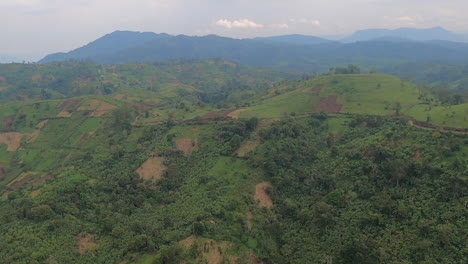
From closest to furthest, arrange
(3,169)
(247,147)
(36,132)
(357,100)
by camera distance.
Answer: (247,147), (3,169), (357,100), (36,132)

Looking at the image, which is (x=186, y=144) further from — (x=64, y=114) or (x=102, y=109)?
(x=64, y=114)

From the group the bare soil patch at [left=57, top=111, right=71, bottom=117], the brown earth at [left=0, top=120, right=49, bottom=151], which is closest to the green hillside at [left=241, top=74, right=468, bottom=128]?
the bare soil patch at [left=57, top=111, right=71, bottom=117]

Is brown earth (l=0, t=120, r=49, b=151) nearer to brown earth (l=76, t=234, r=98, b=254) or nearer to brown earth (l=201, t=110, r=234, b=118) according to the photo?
brown earth (l=201, t=110, r=234, b=118)

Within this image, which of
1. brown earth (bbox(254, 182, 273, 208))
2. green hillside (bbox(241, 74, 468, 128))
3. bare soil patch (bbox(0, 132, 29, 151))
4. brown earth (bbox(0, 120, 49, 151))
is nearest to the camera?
brown earth (bbox(254, 182, 273, 208))

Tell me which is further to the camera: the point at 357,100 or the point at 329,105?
the point at 357,100

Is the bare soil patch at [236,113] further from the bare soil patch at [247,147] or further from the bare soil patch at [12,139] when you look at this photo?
the bare soil patch at [12,139]

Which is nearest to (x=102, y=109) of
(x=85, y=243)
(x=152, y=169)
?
(x=152, y=169)

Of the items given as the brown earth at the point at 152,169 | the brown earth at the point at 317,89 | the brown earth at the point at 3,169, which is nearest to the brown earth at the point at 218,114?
the brown earth at the point at 152,169
